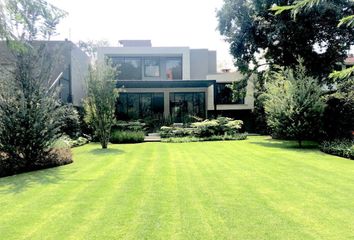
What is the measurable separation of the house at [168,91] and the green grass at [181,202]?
15917mm

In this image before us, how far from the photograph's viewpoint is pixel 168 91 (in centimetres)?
2709

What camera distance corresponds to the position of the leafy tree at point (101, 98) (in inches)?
609

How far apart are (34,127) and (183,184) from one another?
550cm

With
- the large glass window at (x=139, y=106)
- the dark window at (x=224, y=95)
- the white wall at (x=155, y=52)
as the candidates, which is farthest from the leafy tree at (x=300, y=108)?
the white wall at (x=155, y=52)

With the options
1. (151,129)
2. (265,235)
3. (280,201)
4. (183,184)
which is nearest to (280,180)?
(280,201)

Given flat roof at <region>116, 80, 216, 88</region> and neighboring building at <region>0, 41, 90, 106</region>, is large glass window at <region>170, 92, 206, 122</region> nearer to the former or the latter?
flat roof at <region>116, 80, 216, 88</region>

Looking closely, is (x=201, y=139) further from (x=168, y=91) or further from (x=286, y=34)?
(x=168, y=91)

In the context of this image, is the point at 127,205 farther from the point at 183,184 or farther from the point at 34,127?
the point at 34,127

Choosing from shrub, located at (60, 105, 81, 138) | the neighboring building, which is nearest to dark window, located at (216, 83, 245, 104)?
the neighboring building

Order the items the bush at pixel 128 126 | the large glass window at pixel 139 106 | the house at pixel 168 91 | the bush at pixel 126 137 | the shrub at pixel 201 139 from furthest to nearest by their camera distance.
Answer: the house at pixel 168 91
the large glass window at pixel 139 106
the bush at pixel 128 126
the shrub at pixel 201 139
the bush at pixel 126 137

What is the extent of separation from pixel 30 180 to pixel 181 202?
467cm

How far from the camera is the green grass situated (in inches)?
176

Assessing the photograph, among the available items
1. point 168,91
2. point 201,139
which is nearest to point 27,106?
point 201,139

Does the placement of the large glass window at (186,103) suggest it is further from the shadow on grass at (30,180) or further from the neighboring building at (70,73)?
the shadow on grass at (30,180)
